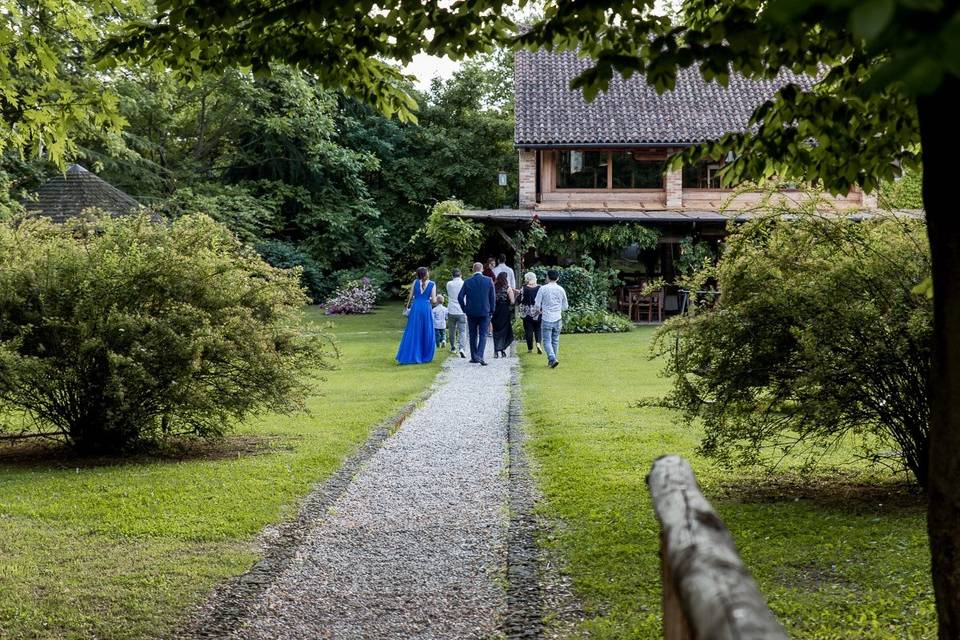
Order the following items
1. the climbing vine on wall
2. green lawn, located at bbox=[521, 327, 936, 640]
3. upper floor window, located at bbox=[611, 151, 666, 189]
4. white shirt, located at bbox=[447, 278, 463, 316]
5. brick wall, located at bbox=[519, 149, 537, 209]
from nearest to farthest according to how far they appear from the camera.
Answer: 1. green lawn, located at bbox=[521, 327, 936, 640]
2. white shirt, located at bbox=[447, 278, 463, 316]
3. the climbing vine on wall
4. brick wall, located at bbox=[519, 149, 537, 209]
5. upper floor window, located at bbox=[611, 151, 666, 189]

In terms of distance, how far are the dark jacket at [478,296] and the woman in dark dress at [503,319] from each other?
115cm

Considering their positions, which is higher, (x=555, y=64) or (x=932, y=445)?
(x=555, y=64)

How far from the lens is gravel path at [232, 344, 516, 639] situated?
17.4ft

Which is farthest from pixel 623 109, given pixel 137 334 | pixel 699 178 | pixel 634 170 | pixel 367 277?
pixel 137 334

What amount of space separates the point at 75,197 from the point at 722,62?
29.6 metres

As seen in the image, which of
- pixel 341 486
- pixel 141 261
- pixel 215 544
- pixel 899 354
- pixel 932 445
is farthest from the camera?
pixel 141 261

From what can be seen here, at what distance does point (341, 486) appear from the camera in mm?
8789

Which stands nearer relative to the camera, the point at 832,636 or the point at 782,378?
the point at 832,636

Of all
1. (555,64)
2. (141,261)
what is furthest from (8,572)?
(555,64)

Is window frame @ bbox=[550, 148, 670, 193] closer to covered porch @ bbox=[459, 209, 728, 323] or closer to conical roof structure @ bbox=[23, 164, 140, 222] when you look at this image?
covered porch @ bbox=[459, 209, 728, 323]

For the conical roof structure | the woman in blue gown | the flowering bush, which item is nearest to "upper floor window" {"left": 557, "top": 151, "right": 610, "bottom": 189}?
the flowering bush

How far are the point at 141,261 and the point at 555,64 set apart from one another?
2881cm

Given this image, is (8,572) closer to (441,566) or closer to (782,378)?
(441,566)

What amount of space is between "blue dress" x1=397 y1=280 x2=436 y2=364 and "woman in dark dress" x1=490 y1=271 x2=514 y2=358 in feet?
4.60
